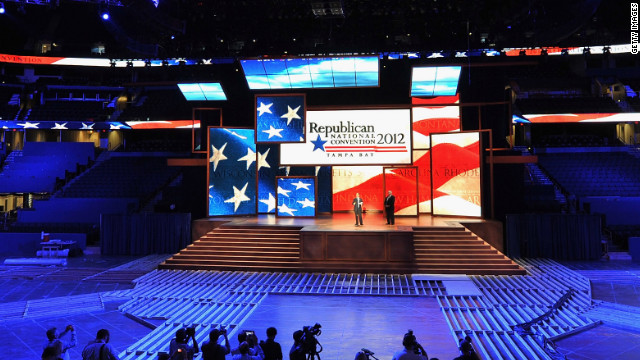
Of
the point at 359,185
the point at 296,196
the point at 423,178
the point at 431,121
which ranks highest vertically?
the point at 431,121

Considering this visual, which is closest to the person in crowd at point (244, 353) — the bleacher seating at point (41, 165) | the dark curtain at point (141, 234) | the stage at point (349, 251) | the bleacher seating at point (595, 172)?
the stage at point (349, 251)

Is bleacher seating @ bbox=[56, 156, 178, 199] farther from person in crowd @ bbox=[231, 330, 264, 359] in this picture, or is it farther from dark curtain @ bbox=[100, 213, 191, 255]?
person in crowd @ bbox=[231, 330, 264, 359]

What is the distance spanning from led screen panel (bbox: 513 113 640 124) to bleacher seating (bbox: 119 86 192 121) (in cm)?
2110

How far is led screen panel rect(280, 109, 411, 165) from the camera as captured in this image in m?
17.2

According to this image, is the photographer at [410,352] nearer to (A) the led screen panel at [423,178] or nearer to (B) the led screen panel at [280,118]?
(B) the led screen panel at [280,118]

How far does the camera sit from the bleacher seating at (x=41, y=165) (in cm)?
2445

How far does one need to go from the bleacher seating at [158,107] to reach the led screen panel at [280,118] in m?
12.3

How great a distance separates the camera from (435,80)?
16.7 m

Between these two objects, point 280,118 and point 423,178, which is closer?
point 280,118

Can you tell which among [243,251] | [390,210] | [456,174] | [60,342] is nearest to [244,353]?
[60,342]

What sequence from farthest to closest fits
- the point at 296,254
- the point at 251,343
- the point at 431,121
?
the point at 431,121
the point at 296,254
the point at 251,343

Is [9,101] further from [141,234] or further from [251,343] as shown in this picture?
[251,343]

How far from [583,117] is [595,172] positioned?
4.60 m

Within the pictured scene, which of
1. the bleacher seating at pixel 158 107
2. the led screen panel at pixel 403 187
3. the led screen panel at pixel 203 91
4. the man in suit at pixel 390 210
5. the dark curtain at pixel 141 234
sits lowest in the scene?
the dark curtain at pixel 141 234
